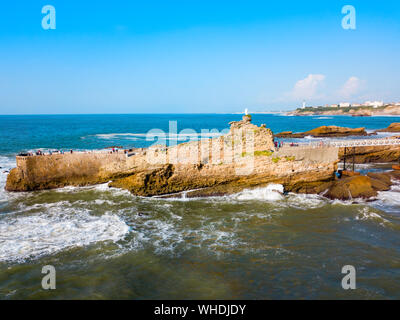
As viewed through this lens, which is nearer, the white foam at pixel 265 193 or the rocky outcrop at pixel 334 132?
the white foam at pixel 265 193

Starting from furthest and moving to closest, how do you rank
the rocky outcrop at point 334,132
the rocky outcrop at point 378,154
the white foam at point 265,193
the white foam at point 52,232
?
the rocky outcrop at point 334,132, the rocky outcrop at point 378,154, the white foam at point 265,193, the white foam at point 52,232

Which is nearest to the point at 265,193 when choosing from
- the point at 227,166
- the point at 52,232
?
the point at 227,166

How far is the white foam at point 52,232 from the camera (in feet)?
44.8

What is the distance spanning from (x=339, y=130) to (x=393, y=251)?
171 ft

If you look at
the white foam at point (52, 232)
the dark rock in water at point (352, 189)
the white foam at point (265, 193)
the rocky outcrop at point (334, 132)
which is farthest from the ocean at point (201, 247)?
the rocky outcrop at point (334, 132)

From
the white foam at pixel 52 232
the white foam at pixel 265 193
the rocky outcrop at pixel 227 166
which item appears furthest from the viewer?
the rocky outcrop at pixel 227 166

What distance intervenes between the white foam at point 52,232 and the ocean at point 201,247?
60 mm

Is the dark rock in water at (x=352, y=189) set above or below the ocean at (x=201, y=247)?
above

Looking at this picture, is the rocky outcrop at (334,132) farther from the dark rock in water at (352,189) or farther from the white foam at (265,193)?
the white foam at (265,193)

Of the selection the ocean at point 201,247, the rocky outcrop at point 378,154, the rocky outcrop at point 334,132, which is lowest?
the ocean at point 201,247

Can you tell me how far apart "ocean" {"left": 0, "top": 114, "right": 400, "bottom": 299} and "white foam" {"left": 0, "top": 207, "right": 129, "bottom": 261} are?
0.20 ft

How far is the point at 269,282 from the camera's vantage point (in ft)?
35.9

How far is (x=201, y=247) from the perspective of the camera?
13.8 metres
